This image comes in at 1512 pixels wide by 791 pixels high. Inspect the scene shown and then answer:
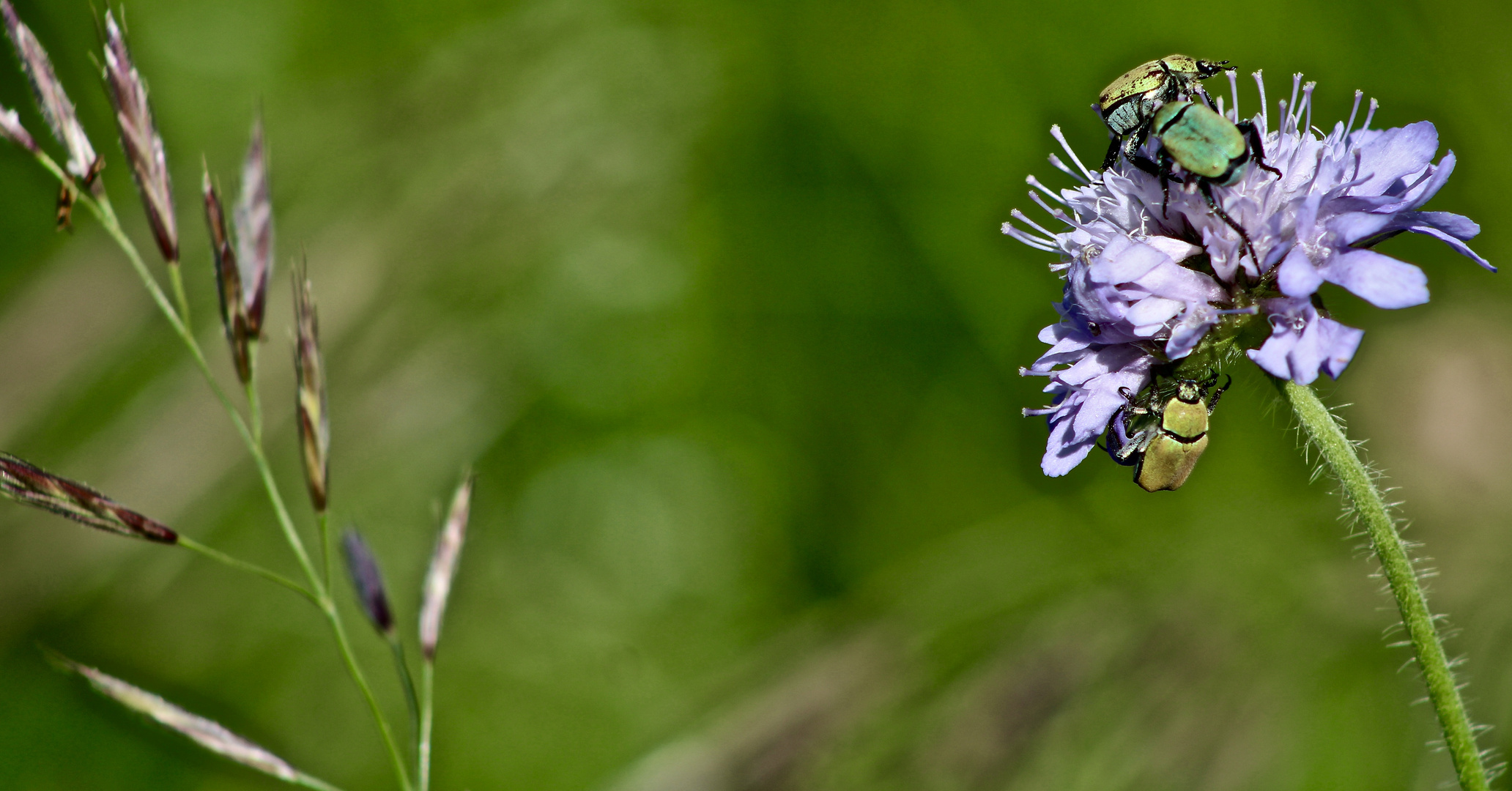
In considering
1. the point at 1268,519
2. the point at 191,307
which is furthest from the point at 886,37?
the point at 191,307

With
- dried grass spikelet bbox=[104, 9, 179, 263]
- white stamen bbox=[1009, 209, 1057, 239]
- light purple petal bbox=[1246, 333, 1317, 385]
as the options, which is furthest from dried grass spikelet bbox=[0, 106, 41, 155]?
light purple petal bbox=[1246, 333, 1317, 385]

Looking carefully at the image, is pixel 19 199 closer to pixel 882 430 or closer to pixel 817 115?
pixel 817 115

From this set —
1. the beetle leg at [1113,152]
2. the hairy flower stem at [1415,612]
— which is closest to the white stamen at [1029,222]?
the beetle leg at [1113,152]

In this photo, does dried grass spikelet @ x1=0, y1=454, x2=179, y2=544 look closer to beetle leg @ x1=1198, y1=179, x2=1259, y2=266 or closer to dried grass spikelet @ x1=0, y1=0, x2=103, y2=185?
dried grass spikelet @ x1=0, y1=0, x2=103, y2=185

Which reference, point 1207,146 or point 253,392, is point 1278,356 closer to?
point 1207,146

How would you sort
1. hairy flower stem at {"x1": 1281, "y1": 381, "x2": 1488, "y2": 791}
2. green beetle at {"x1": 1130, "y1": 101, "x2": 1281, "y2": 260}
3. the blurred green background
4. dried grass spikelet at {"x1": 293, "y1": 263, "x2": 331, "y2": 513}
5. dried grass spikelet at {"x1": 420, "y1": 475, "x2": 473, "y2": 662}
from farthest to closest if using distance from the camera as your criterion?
the blurred green background, dried grass spikelet at {"x1": 420, "y1": 475, "x2": 473, "y2": 662}, dried grass spikelet at {"x1": 293, "y1": 263, "x2": 331, "y2": 513}, green beetle at {"x1": 1130, "y1": 101, "x2": 1281, "y2": 260}, hairy flower stem at {"x1": 1281, "y1": 381, "x2": 1488, "y2": 791}

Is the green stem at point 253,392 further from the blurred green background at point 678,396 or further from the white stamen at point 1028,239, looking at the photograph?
the blurred green background at point 678,396
